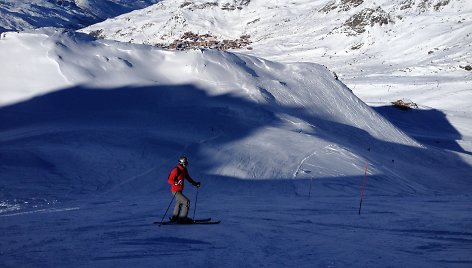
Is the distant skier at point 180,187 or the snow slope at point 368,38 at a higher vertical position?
the snow slope at point 368,38

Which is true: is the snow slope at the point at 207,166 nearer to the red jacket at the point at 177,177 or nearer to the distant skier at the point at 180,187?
the distant skier at the point at 180,187

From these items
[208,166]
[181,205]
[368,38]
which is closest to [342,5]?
[368,38]

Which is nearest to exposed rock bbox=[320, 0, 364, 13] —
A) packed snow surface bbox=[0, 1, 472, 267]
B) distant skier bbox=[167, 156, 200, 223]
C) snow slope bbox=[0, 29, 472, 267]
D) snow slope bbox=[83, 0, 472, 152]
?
snow slope bbox=[83, 0, 472, 152]

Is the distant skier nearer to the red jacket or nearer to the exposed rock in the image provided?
the red jacket

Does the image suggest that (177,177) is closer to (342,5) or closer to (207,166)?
(207,166)

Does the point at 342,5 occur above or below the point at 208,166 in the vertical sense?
above

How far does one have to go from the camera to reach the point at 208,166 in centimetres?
1570

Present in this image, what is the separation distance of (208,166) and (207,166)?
30 mm

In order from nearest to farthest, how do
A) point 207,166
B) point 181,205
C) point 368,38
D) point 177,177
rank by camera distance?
point 177,177 < point 181,205 < point 207,166 < point 368,38

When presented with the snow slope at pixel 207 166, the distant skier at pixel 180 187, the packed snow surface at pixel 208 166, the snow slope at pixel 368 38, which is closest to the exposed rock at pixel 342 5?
the snow slope at pixel 368 38

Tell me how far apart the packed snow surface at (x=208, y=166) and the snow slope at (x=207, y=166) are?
0.06 metres

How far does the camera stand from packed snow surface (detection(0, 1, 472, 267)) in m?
8.34

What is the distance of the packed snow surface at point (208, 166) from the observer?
27.3ft

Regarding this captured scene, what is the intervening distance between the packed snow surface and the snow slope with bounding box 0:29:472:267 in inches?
2.3
